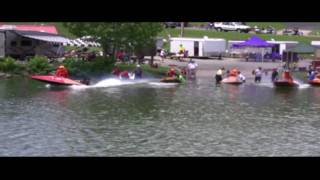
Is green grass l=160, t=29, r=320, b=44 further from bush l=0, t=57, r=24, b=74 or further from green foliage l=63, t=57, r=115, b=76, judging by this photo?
bush l=0, t=57, r=24, b=74

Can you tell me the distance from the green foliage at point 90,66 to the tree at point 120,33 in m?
1.29

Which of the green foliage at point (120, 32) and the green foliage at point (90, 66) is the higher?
the green foliage at point (120, 32)

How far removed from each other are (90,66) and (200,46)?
917 cm

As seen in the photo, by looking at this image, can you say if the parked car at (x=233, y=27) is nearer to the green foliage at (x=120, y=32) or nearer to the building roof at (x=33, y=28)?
the building roof at (x=33, y=28)

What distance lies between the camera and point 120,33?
95.9 ft

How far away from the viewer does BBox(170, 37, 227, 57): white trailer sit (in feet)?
116

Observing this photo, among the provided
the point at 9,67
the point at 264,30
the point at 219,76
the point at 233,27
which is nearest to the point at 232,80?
the point at 219,76

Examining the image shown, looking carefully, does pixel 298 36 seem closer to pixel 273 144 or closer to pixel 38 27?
pixel 38 27

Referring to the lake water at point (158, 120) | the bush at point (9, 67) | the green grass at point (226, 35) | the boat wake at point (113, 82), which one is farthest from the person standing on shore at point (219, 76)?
the green grass at point (226, 35)

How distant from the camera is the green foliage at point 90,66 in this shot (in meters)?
28.3

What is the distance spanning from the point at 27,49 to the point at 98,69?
5.87 m

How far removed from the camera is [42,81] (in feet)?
78.6

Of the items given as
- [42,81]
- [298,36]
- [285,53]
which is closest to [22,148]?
[42,81]

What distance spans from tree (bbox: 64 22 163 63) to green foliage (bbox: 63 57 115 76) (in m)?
1.29
